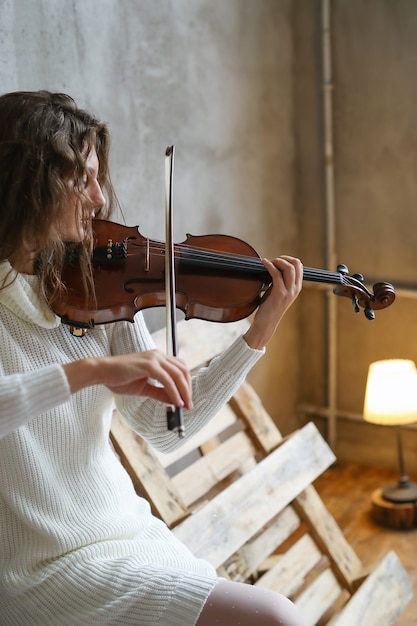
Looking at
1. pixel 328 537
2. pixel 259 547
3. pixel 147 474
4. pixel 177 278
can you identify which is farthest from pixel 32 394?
pixel 328 537

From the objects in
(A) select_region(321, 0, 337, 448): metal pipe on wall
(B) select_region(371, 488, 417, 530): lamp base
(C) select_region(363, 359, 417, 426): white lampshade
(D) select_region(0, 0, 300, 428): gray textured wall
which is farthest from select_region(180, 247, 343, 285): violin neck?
(A) select_region(321, 0, 337, 448): metal pipe on wall

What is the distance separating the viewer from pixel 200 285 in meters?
1.69

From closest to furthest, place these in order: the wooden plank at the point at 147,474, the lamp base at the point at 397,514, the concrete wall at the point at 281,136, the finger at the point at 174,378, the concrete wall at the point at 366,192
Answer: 1. the finger at the point at 174,378
2. the wooden plank at the point at 147,474
3. the concrete wall at the point at 281,136
4. the lamp base at the point at 397,514
5. the concrete wall at the point at 366,192

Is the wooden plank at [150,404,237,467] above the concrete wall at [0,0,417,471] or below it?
below

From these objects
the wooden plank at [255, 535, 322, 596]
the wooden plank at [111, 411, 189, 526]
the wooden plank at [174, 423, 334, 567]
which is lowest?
the wooden plank at [255, 535, 322, 596]

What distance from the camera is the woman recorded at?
1.46m

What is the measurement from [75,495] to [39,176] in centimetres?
63

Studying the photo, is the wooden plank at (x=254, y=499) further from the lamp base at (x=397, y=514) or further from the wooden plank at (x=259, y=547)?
the lamp base at (x=397, y=514)

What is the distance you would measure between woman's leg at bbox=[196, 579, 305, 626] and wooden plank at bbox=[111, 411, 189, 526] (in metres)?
0.74

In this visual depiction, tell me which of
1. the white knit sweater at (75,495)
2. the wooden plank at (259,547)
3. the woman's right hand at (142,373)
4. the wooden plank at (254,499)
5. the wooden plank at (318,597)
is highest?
the woman's right hand at (142,373)

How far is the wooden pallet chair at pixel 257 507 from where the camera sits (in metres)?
2.25

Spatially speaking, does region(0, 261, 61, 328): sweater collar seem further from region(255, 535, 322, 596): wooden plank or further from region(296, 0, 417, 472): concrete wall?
region(296, 0, 417, 472): concrete wall

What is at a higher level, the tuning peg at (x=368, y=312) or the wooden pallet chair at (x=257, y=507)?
the tuning peg at (x=368, y=312)

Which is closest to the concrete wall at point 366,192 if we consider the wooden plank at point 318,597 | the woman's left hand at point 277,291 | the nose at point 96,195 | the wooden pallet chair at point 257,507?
the wooden pallet chair at point 257,507
